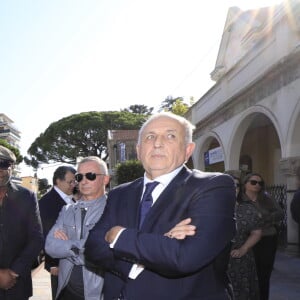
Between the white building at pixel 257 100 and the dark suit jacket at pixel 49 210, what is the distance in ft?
19.5

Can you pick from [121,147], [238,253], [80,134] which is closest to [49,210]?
[238,253]

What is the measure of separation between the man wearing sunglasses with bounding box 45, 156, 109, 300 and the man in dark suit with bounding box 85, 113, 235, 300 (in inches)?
35.9

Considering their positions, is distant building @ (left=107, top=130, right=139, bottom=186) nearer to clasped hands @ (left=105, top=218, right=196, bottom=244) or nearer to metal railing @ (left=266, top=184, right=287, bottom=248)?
metal railing @ (left=266, top=184, right=287, bottom=248)

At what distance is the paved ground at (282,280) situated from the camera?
19.7ft

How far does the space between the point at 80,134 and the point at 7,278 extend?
5422 cm

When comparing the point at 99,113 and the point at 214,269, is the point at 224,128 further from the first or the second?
the point at 99,113

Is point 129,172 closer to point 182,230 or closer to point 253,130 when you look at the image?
point 253,130

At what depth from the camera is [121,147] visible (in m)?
39.2

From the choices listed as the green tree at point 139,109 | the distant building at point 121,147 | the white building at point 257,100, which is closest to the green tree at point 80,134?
the distant building at point 121,147

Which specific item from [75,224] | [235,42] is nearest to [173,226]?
[75,224]

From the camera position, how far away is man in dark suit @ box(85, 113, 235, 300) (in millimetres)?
1784

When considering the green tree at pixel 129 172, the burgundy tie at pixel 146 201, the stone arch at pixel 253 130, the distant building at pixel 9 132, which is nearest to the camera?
the burgundy tie at pixel 146 201

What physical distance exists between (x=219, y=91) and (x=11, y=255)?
1151cm

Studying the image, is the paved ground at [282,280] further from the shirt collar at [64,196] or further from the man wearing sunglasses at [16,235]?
the man wearing sunglasses at [16,235]
